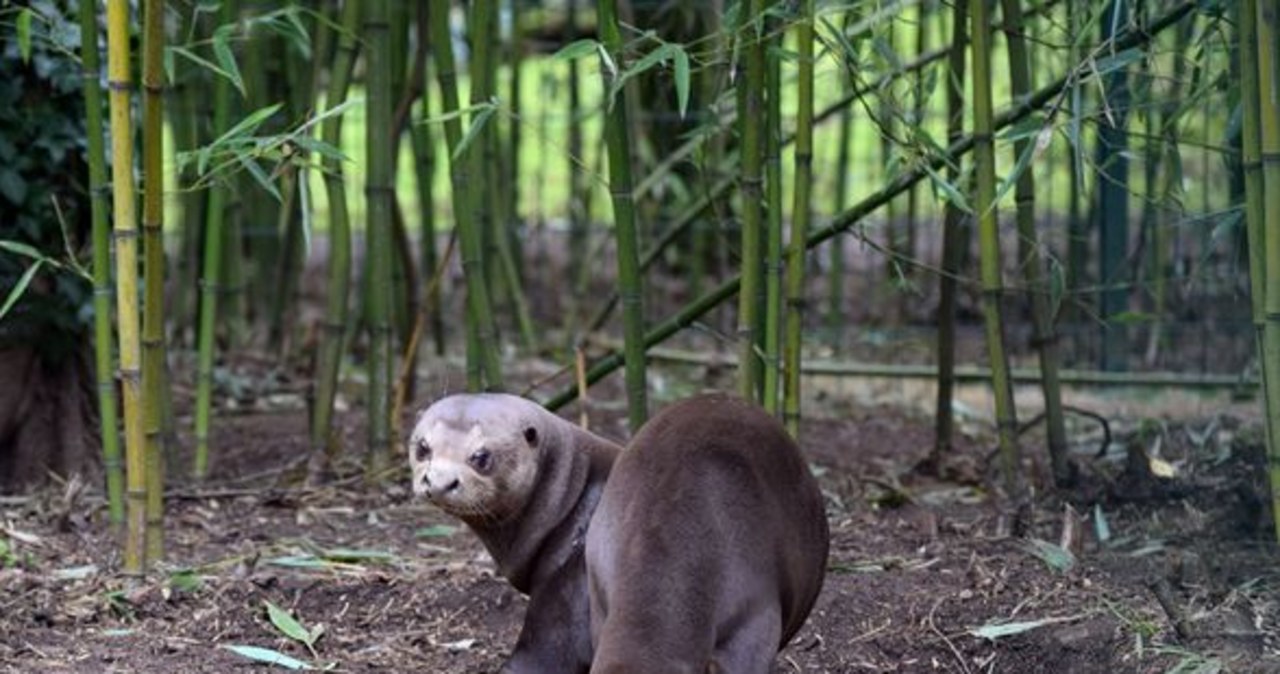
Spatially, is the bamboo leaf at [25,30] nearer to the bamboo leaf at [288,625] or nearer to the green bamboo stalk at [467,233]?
the green bamboo stalk at [467,233]

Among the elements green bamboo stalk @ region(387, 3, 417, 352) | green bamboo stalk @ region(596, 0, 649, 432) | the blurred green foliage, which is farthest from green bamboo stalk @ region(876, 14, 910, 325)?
the blurred green foliage

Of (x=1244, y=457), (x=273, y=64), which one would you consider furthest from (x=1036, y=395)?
(x=273, y=64)

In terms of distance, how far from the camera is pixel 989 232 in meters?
4.39

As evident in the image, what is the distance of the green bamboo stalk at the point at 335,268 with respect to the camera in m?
4.98

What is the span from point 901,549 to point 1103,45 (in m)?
1.22

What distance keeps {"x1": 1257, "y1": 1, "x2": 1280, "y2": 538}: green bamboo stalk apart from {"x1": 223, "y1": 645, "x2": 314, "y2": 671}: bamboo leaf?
1823 mm

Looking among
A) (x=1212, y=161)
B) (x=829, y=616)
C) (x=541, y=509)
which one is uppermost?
(x=1212, y=161)

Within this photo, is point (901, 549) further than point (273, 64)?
No

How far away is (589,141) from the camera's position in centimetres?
984

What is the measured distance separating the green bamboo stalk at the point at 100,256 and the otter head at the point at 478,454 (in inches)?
39.1

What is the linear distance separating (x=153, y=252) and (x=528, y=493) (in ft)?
2.96

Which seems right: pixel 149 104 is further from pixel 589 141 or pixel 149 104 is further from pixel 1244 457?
pixel 589 141

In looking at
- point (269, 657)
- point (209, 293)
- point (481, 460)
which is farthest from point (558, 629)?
point (209, 293)

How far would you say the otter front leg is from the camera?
12.3 feet
